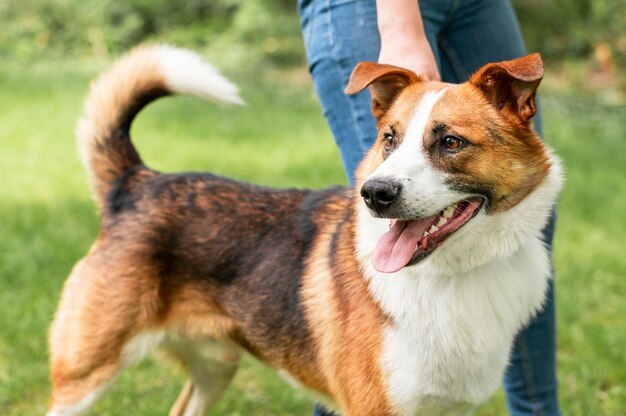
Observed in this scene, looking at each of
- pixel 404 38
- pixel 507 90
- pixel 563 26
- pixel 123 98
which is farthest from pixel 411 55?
pixel 563 26

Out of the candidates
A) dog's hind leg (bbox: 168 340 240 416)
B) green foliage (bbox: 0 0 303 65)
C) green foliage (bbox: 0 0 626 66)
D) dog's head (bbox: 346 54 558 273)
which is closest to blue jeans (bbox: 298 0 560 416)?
dog's head (bbox: 346 54 558 273)

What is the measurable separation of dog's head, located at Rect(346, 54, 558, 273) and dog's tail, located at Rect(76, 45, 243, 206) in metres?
0.98

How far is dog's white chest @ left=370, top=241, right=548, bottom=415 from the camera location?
2572 mm

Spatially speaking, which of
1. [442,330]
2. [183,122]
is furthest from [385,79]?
[183,122]

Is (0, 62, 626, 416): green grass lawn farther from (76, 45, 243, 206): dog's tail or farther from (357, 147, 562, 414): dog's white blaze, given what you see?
(76, 45, 243, 206): dog's tail

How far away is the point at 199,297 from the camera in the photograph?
123 inches

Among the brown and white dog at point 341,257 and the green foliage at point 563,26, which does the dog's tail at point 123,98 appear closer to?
the brown and white dog at point 341,257

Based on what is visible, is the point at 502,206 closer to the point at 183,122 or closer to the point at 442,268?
the point at 442,268

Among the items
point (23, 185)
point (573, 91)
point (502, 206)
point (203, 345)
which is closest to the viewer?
point (502, 206)

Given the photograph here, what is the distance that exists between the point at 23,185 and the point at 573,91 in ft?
33.4

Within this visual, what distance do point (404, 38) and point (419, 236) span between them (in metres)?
0.73

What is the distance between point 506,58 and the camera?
10.0 feet

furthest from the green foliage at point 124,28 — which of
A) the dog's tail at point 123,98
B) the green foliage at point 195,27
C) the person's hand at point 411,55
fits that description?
the person's hand at point 411,55

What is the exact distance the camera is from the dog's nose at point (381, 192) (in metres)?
2.28
